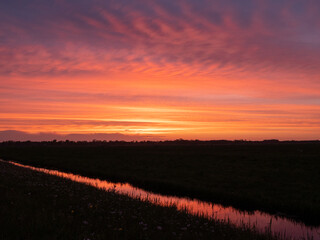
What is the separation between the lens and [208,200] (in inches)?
840

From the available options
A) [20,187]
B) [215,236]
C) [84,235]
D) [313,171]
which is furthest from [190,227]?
[313,171]

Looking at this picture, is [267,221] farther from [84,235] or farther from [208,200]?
[84,235]

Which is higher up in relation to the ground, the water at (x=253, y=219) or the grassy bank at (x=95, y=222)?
the grassy bank at (x=95, y=222)

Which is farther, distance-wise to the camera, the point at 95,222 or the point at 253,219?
the point at 253,219

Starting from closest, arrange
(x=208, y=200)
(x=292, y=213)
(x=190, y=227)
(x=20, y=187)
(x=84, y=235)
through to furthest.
→ (x=84, y=235), (x=190, y=227), (x=292, y=213), (x=20, y=187), (x=208, y=200)

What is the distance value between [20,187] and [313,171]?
97.4 feet

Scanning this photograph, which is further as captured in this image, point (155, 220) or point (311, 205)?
point (311, 205)

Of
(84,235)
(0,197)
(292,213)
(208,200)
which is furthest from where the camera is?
(208,200)

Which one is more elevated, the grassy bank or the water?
the grassy bank

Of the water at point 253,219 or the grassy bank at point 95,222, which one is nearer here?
the grassy bank at point 95,222

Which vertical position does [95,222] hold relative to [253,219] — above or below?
above

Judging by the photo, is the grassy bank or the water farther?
the water

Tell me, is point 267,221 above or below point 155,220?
below

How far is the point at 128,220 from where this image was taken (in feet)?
36.5
